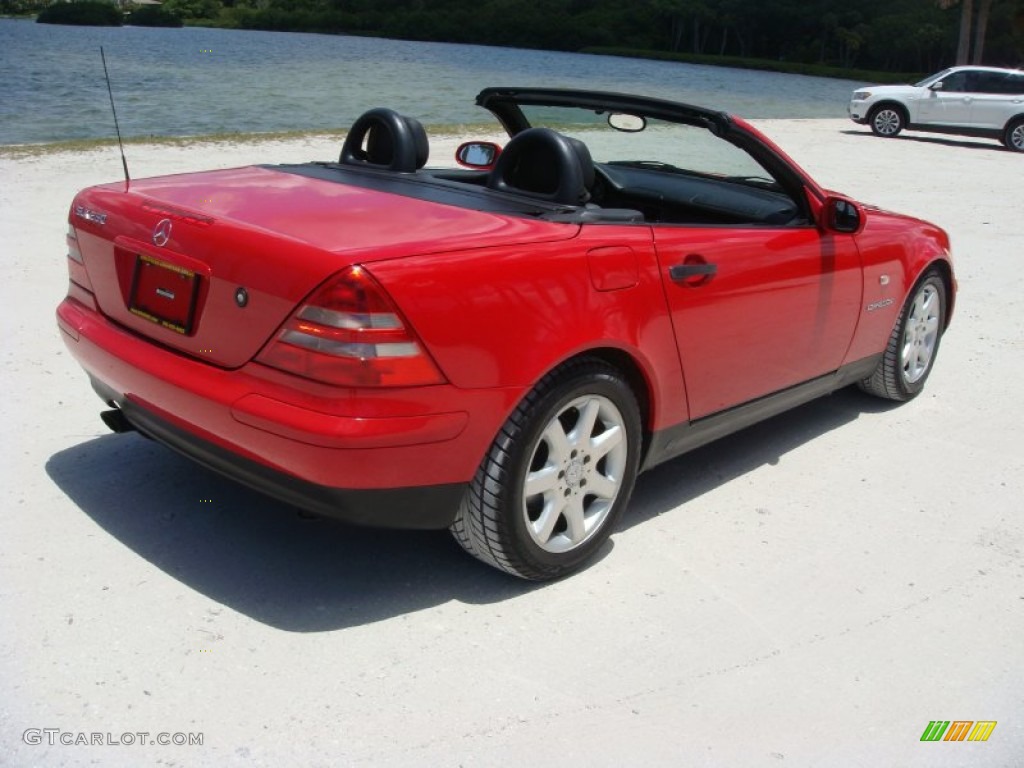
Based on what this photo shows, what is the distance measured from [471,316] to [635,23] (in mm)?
110455

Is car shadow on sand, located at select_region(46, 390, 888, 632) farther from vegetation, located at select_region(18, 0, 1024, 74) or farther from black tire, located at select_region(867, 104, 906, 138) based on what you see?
vegetation, located at select_region(18, 0, 1024, 74)

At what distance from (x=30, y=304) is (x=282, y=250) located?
3948mm

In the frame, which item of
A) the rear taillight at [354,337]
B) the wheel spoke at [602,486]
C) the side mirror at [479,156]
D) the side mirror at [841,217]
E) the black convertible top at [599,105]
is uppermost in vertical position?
the black convertible top at [599,105]

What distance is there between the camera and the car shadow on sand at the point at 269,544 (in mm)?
3332

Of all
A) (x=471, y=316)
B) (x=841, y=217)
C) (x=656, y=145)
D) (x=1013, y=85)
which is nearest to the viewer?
(x=471, y=316)

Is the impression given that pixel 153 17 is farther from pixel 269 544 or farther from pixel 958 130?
pixel 269 544

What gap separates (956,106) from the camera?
75.3ft

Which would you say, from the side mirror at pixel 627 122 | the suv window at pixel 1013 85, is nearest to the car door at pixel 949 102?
the suv window at pixel 1013 85

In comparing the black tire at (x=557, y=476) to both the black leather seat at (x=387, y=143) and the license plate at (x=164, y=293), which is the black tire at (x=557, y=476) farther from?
the black leather seat at (x=387, y=143)

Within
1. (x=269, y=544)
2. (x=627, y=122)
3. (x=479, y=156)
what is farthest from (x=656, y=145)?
(x=269, y=544)

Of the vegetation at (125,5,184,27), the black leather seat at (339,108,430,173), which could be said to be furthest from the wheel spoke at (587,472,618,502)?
the vegetation at (125,5,184,27)

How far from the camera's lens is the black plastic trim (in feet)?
9.68

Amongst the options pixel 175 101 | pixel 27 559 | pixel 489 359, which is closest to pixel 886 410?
pixel 489 359

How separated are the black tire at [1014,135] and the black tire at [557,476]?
2168cm
